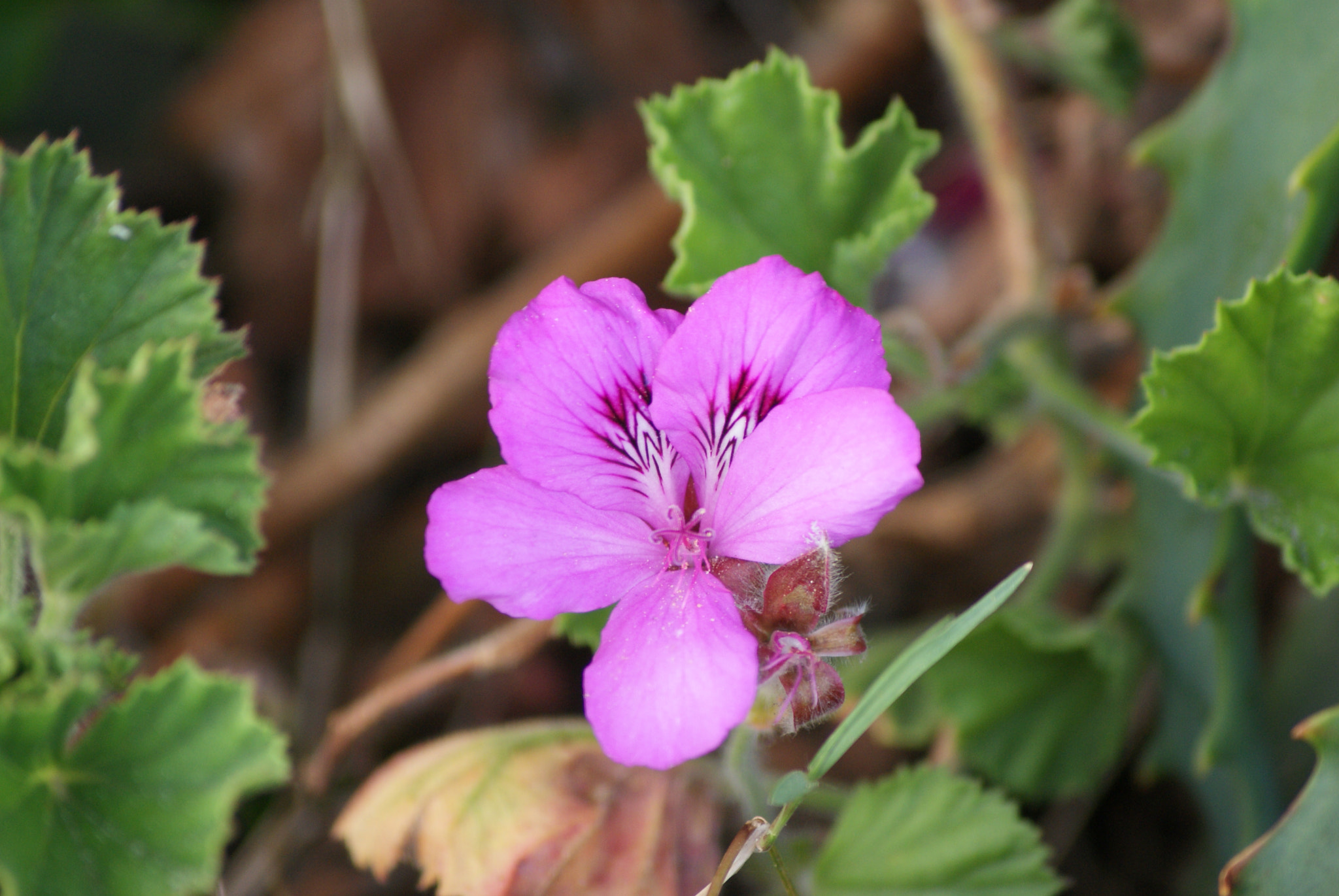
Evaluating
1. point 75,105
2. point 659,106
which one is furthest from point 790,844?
point 75,105

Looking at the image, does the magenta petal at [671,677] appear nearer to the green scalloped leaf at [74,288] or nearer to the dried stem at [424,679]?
the dried stem at [424,679]

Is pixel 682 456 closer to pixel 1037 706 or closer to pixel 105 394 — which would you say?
pixel 105 394

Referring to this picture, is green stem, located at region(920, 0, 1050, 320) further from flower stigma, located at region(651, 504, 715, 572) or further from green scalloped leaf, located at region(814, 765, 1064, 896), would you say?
flower stigma, located at region(651, 504, 715, 572)

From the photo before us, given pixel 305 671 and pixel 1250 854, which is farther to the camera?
pixel 305 671

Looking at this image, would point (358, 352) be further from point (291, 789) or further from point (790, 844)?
point (790, 844)

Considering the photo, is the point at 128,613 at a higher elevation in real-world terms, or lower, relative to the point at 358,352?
lower

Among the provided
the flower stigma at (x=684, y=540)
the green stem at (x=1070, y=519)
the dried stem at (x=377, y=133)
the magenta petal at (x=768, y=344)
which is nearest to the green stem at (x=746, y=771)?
the flower stigma at (x=684, y=540)
